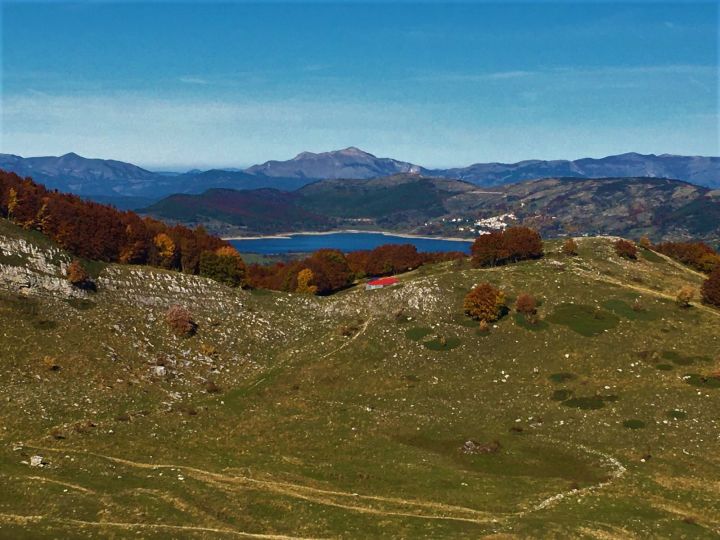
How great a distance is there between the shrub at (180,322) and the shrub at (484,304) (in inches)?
1681

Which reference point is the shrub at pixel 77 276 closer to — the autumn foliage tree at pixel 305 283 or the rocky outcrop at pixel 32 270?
the rocky outcrop at pixel 32 270

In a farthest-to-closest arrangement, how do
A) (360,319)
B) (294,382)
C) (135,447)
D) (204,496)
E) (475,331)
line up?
1. (360,319)
2. (475,331)
3. (294,382)
4. (135,447)
5. (204,496)

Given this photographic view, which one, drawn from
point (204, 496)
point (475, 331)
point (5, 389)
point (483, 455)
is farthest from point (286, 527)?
point (475, 331)

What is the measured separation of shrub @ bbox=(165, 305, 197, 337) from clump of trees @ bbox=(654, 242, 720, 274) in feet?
402

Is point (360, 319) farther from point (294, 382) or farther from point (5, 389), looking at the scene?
point (5, 389)

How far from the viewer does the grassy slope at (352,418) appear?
4200 cm

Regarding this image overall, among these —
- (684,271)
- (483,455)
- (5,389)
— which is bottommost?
(483,455)

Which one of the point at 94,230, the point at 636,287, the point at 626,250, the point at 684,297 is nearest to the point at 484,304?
the point at 684,297

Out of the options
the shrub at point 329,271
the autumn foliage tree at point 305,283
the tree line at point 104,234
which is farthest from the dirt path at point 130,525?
the shrub at point 329,271

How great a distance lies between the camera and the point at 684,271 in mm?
135875

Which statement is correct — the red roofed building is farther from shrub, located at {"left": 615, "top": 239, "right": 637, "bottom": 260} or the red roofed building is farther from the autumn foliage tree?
shrub, located at {"left": 615, "top": 239, "right": 637, "bottom": 260}

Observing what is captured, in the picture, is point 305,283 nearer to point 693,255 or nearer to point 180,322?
point 180,322

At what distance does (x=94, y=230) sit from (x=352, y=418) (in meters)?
62.3

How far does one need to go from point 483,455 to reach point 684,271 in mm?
102204
